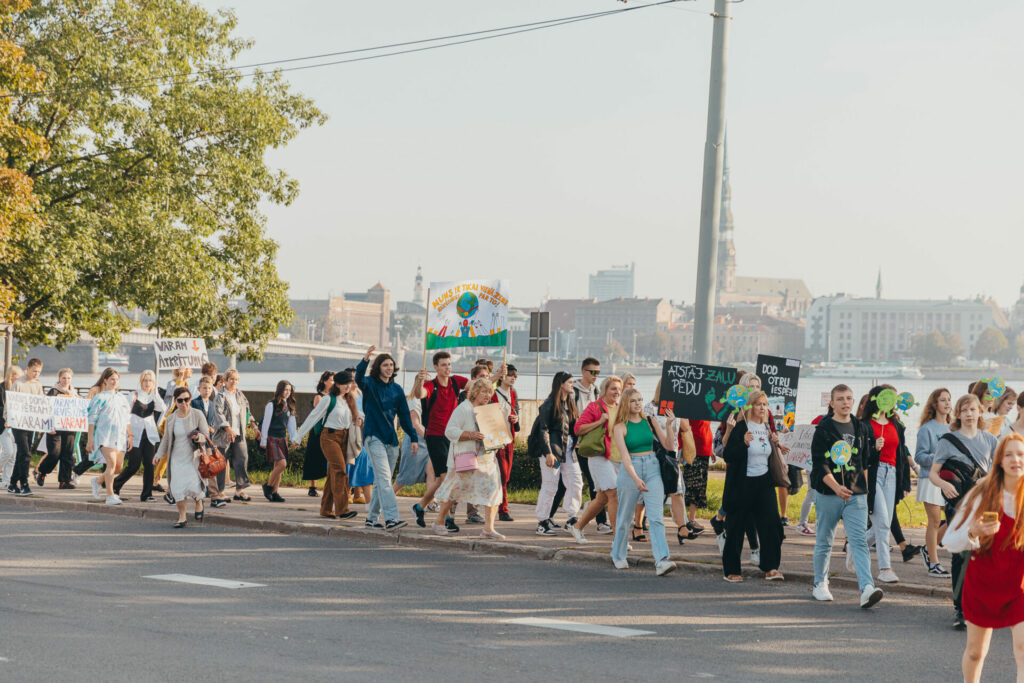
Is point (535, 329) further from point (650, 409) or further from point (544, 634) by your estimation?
point (544, 634)

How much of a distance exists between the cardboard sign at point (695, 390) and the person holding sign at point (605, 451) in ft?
2.24

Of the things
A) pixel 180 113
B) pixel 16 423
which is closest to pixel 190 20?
pixel 180 113

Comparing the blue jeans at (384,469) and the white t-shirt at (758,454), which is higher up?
the white t-shirt at (758,454)

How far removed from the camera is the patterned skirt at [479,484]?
12141 mm

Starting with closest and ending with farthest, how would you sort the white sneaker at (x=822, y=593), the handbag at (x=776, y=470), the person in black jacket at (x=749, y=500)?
the white sneaker at (x=822, y=593)
the person in black jacket at (x=749, y=500)
the handbag at (x=776, y=470)

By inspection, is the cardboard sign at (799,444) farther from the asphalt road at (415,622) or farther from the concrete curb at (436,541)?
the asphalt road at (415,622)

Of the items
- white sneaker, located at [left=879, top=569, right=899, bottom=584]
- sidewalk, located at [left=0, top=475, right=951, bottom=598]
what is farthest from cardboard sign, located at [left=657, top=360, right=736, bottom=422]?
white sneaker, located at [left=879, top=569, right=899, bottom=584]

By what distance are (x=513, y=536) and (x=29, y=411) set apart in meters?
7.19

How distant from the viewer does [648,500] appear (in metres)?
10.5

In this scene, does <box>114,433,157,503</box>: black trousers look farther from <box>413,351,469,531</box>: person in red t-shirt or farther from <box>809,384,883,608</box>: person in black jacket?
<box>809,384,883,608</box>: person in black jacket

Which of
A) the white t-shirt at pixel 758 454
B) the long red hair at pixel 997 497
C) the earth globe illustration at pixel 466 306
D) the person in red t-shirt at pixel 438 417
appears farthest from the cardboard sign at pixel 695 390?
the long red hair at pixel 997 497

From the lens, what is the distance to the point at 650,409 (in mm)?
12977

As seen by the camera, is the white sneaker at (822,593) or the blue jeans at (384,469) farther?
the blue jeans at (384,469)

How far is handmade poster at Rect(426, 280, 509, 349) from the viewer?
18.1 metres
